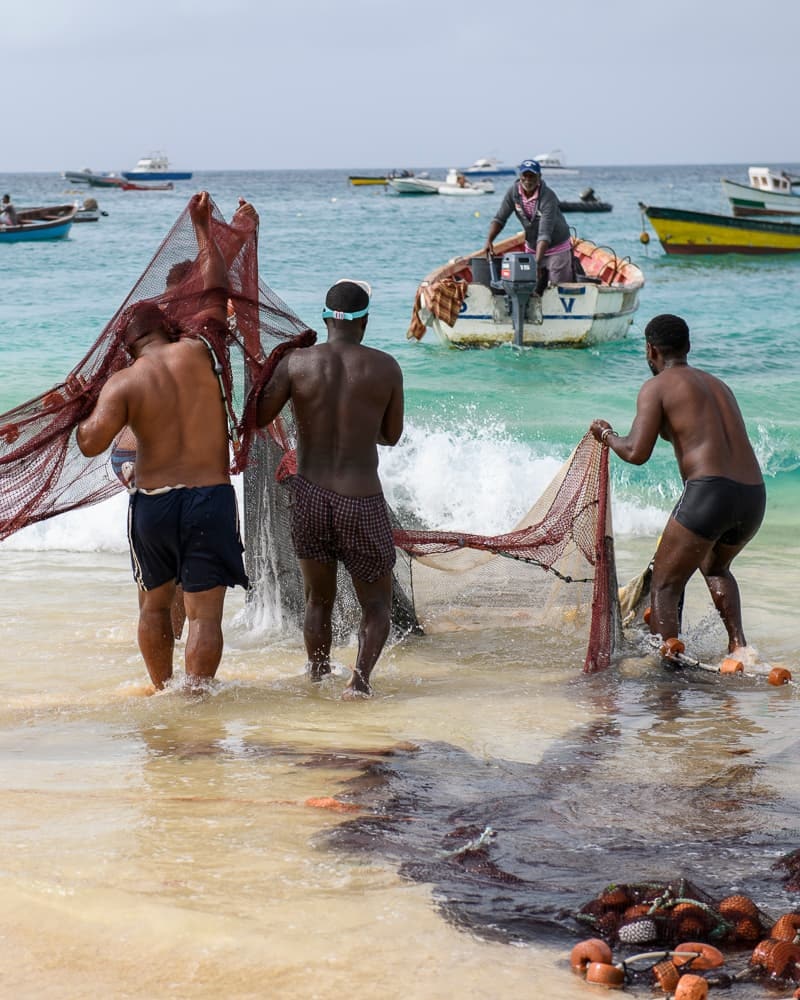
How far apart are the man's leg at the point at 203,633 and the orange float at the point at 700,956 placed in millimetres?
2594

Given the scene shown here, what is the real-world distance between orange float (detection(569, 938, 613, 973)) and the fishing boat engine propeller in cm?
1334

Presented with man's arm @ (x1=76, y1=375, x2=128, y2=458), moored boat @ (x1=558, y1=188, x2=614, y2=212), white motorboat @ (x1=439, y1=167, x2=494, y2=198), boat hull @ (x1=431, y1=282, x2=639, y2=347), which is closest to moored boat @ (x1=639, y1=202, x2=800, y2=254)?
boat hull @ (x1=431, y1=282, x2=639, y2=347)

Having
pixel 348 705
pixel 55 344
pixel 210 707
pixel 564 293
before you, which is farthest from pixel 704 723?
pixel 55 344

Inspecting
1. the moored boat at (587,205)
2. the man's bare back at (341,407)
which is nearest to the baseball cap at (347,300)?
the man's bare back at (341,407)

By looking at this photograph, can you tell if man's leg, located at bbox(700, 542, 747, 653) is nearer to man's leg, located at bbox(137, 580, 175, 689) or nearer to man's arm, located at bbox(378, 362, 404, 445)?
man's arm, located at bbox(378, 362, 404, 445)

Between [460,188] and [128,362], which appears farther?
[460,188]

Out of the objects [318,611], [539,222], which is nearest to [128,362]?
[318,611]

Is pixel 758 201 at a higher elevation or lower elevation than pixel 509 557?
higher

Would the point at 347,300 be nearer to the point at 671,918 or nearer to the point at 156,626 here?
the point at 156,626

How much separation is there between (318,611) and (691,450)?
1866 mm

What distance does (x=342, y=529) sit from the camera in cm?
541

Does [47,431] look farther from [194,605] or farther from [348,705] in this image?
[348,705]

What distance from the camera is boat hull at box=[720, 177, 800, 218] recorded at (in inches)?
1494

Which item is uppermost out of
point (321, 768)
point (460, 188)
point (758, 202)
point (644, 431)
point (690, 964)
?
point (460, 188)
